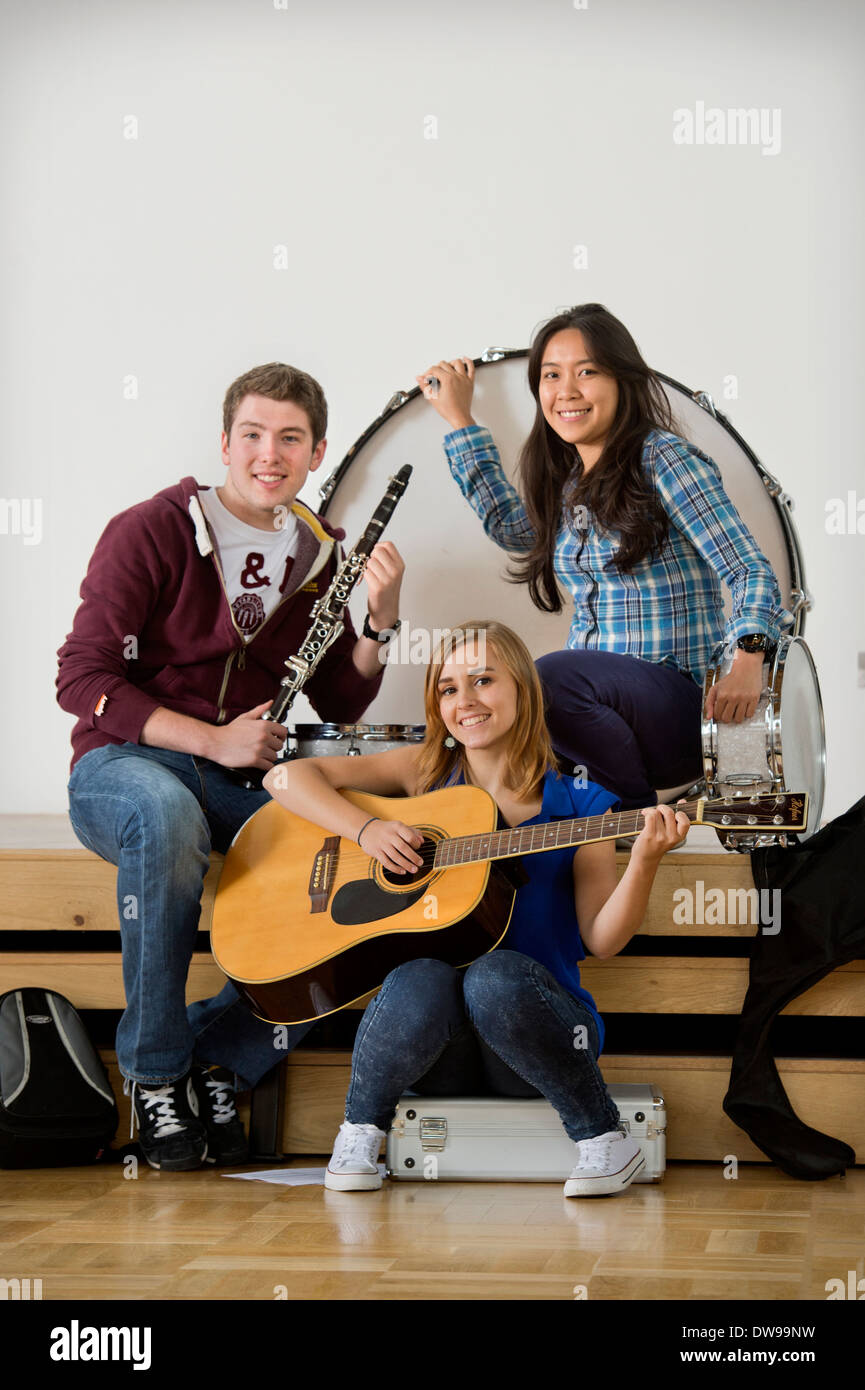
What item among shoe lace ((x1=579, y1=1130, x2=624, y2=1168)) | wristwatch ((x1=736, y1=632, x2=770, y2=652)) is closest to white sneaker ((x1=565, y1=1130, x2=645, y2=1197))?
shoe lace ((x1=579, y1=1130, x2=624, y2=1168))

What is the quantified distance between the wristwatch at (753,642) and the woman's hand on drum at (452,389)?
0.69 meters

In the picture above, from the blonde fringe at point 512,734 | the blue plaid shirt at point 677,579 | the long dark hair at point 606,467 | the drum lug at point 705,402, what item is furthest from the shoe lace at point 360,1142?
the drum lug at point 705,402

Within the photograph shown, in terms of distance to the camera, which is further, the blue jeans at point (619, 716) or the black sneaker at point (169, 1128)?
the blue jeans at point (619, 716)

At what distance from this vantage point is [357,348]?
9.41ft

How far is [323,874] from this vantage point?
1820 millimetres

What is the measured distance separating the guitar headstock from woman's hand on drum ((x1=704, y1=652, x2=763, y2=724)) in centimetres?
33

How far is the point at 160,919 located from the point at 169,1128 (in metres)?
0.27

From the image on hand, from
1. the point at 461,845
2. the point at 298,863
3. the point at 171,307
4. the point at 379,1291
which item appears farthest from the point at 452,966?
the point at 171,307

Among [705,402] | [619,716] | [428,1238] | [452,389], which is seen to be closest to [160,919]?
[428,1238]

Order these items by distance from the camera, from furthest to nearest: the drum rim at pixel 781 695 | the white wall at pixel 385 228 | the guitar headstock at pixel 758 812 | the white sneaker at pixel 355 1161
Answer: the white wall at pixel 385 228
the drum rim at pixel 781 695
the white sneaker at pixel 355 1161
the guitar headstock at pixel 758 812

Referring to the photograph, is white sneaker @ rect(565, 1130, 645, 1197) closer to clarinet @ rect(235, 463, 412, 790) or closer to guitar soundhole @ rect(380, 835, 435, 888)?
guitar soundhole @ rect(380, 835, 435, 888)

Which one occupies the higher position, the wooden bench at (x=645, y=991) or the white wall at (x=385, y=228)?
the white wall at (x=385, y=228)

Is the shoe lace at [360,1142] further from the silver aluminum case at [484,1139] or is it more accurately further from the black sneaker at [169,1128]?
the black sneaker at [169,1128]

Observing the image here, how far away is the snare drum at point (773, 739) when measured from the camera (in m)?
1.87
